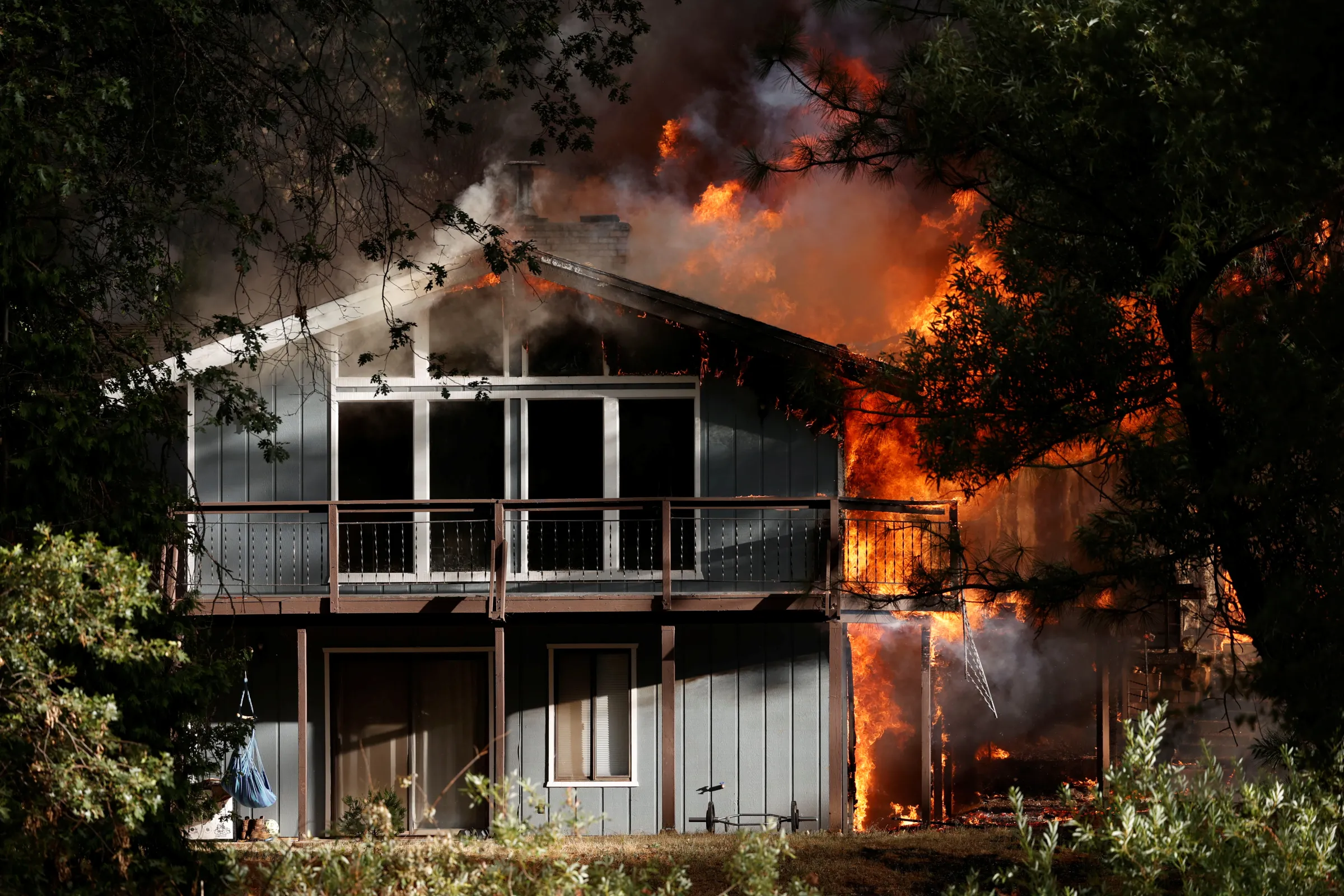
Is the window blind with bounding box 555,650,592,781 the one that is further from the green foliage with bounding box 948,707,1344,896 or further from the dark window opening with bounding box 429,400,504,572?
the green foliage with bounding box 948,707,1344,896

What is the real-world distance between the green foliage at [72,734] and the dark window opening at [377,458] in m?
7.21

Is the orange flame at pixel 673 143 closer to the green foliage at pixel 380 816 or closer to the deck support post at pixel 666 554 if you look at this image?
the deck support post at pixel 666 554

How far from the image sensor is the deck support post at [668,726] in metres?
14.7

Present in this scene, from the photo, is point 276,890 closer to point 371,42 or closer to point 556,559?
point 556,559

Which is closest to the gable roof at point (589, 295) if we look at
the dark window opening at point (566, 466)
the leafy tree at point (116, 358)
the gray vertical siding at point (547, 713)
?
the dark window opening at point (566, 466)

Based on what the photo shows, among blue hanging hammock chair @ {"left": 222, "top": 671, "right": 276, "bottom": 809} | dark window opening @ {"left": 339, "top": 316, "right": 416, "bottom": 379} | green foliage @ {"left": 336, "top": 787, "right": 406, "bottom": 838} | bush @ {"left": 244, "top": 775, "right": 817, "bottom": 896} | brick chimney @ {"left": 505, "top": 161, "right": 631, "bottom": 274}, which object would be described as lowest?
blue hanging hammock chair @ {"left": 222, "top": 671, "right": 276, "bottom": 809}

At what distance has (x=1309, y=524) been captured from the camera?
31.4ft

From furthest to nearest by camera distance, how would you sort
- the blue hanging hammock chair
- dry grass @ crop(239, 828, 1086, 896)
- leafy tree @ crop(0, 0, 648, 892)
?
the blue hanging hammock chair → dry grass @ crop(239, 828, 1086, 896) → leafy tree @ crop(0, 0, 648, 892)

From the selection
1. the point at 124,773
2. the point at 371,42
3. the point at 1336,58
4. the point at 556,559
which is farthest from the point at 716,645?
the point at 371,42

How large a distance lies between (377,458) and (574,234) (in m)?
5.36

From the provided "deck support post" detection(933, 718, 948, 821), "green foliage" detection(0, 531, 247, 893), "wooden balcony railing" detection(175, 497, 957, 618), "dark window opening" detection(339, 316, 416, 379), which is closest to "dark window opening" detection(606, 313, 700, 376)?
"wooden balcony railing" detection(175, 497, 957, 618)

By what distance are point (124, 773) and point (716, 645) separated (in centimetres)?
998

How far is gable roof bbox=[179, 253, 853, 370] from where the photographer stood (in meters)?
15.1

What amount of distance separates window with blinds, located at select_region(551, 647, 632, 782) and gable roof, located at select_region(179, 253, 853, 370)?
3948 millimetres
